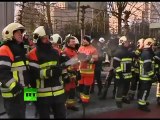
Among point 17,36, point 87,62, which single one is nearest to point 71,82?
point 87,62

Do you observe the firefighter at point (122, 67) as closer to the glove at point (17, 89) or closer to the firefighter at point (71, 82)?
the firefighter at point (71, 82)

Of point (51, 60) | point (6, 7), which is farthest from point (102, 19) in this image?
point (51, 60)

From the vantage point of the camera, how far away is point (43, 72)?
573 centimetres

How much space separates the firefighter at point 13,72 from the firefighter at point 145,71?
13.7ft

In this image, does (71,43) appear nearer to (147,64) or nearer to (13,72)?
(147,64)

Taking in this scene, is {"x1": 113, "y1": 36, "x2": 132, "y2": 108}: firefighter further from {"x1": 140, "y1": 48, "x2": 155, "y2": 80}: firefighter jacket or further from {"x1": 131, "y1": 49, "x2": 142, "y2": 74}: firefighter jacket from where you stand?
{"x1": 131, "y1": 49, "x2": 142, "y2": 74}: firefighter jacket

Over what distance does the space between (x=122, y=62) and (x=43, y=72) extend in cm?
428

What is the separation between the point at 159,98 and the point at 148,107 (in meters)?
0.72

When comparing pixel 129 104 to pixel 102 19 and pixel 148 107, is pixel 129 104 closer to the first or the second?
pixel 148 107

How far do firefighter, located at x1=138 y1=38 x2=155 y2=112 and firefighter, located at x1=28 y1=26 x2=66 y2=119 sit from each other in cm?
379

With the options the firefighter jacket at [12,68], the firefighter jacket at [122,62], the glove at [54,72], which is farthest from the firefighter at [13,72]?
the firefighter jacket at [122,62]

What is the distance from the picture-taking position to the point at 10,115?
5.45 metres

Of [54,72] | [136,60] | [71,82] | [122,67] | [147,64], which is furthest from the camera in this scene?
[136,60]

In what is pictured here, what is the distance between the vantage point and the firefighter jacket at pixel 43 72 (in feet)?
19.0
